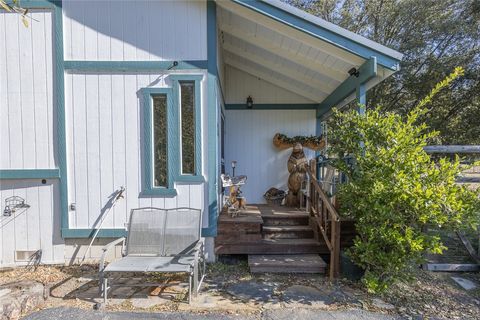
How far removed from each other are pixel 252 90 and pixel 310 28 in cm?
287

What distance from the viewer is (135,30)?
3902 mm

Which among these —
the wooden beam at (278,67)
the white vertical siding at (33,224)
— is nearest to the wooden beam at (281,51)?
the wooden beam at (278,67)

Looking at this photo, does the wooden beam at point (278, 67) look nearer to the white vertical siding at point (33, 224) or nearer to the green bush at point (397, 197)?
the green bush at point (397, 197)

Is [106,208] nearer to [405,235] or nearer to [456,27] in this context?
[405,235]

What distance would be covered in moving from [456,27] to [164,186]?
28.6 feet

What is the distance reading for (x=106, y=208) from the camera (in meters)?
3.97

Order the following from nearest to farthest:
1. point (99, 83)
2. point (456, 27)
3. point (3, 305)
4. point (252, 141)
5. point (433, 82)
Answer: point (3, 305) < point (99, 83) < point (252, 141) < point (456, 27) < point (433, 82)

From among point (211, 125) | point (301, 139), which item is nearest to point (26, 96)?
point (211, 125)

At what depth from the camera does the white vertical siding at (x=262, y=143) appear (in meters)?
6.30

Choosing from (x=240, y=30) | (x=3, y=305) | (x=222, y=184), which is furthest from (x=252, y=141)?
(x=3, y=305)

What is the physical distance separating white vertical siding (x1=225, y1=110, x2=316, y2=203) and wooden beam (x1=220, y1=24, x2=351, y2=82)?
1687 mm

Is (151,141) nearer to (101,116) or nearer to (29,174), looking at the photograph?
(101,116)

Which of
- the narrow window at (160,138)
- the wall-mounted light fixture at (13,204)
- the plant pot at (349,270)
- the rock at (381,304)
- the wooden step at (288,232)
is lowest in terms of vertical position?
the rock at (381,304)

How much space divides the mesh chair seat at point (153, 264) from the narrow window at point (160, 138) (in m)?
1.10
